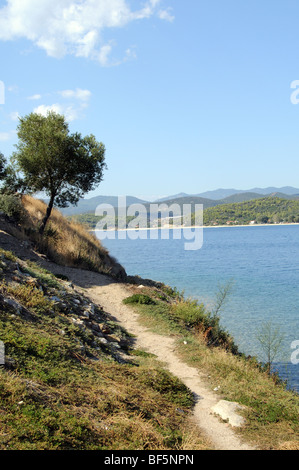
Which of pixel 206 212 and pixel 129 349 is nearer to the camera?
pixel 129 349

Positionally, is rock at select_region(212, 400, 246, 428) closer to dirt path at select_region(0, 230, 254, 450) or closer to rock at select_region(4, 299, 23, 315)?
dirt path at select_region(0, 230, 254, 450)

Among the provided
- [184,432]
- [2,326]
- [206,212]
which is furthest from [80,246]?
[206,212]

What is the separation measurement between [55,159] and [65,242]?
5.82 m

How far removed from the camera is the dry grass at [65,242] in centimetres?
2408

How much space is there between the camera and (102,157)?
87.5 feet

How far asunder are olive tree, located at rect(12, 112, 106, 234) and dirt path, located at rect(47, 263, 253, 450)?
6.81 m

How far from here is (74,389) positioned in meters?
7.18

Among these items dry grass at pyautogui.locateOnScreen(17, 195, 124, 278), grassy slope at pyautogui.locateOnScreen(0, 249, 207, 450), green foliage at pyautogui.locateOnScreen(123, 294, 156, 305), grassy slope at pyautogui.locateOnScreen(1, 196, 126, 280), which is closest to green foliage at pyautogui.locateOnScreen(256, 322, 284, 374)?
grassy slope at pyautogui.locateOnScreen(0, 249, 207, 450)

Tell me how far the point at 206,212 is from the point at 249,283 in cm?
15809

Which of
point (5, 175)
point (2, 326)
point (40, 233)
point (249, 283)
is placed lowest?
point (249, 283)

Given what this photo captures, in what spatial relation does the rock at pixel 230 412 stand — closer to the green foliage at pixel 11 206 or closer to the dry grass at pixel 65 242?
the dry grass at pixel 65 242

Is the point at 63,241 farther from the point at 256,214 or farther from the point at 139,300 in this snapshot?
the point at 256,214

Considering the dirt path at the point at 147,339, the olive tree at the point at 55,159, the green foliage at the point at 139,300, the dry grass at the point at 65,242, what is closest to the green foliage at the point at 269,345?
the dirt path at the point at 147,339

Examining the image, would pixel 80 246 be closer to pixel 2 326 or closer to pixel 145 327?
pixel 145 327
